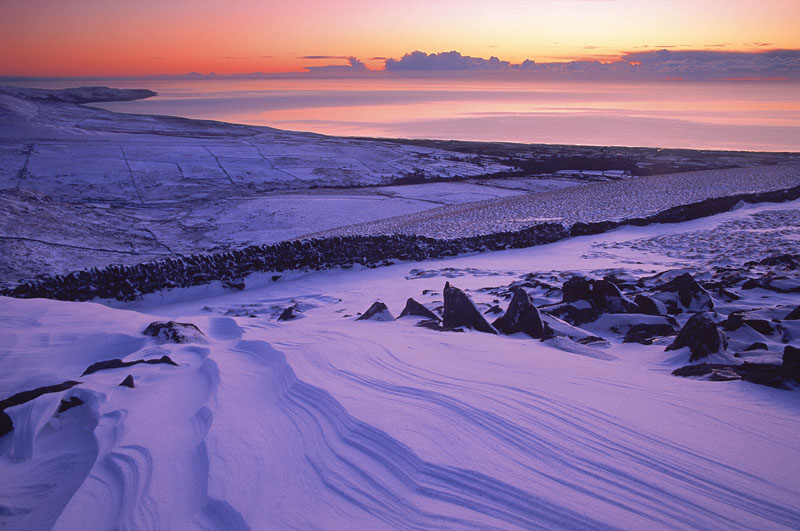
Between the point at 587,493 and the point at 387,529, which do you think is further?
the point at 587,493

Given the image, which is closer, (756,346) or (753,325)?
(756,346)

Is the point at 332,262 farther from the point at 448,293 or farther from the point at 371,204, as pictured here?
the point at 371,204

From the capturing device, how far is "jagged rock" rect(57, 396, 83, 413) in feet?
9.04

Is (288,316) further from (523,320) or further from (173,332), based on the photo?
(523,320)

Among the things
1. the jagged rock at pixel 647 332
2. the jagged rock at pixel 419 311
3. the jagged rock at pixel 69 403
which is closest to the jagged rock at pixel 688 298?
the jagged rock at pixel 647 332

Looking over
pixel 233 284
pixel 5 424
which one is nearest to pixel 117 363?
pixel 5 424

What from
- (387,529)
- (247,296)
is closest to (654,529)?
(387,529)

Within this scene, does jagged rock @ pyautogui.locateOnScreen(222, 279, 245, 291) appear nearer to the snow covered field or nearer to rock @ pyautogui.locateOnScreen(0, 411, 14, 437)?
the snow covered field

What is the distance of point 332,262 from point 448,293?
470 cm

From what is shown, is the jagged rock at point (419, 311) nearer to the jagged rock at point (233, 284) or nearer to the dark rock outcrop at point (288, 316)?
the dark rock outcrop at point (288, 316)

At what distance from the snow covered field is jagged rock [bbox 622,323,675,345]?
11 centimetres

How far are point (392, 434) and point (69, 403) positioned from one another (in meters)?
1.91

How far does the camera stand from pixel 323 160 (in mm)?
21906

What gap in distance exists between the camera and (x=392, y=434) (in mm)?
2209
